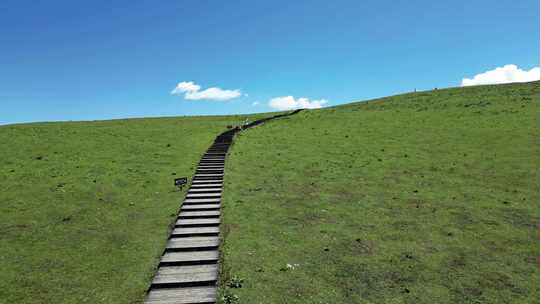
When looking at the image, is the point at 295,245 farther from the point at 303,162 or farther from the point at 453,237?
the point at 303,162

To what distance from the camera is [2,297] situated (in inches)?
441

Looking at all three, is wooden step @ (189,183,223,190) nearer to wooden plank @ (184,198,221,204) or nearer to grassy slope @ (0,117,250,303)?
grassy slope @ (0,117,250,303)

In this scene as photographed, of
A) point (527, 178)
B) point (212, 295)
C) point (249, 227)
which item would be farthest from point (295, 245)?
point (527, 178)

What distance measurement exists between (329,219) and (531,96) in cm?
6011

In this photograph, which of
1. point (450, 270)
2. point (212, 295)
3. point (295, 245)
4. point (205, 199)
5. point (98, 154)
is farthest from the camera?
point (98, 154)

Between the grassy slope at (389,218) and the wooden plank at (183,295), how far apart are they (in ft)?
2.67

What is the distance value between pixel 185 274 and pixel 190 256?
135 cm

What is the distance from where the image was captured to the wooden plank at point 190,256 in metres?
13.6

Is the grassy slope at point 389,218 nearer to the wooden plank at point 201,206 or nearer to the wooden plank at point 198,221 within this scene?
the wooden plank at point 201,206

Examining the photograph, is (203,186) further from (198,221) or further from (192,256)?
(192,256)

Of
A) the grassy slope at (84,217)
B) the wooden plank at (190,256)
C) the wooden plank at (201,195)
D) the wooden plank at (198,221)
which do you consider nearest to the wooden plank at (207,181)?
the grassy slope at (84,217)

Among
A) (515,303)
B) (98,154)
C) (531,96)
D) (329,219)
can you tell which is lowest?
(515,303)

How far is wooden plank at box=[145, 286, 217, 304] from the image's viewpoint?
1117 centimetres

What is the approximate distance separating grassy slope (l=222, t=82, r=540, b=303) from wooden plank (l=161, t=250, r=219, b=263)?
2.07 feet
